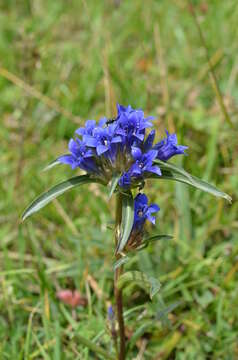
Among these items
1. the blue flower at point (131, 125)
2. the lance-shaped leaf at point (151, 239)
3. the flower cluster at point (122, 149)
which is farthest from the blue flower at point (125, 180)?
the lance-shaped leaf at point (151, 239)

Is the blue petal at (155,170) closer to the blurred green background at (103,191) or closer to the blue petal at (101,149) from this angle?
the blue petal at (101,149)

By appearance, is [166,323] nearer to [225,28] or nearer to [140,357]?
[140,357]

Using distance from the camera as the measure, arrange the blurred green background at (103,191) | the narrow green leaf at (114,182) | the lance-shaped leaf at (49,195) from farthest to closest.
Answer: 1. the blurred green background at (103,191)
2. the lance-shaped leaf at (49,195)
3. the narrow green leaf at (114,182)

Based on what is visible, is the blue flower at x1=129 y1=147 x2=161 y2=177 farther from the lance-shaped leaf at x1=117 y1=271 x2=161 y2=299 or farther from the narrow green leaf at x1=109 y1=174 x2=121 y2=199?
the lance-shaped leaf at x1=117 y1=271 x2=161 y2=299

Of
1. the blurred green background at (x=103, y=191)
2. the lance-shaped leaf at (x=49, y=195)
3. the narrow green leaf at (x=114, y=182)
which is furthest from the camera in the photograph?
the blurred green background at (x=103, y=191)

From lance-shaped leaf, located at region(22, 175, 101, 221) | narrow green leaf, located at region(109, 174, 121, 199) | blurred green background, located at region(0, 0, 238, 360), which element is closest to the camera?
narrow green leaf, located at region(109, 174, 121, 199)

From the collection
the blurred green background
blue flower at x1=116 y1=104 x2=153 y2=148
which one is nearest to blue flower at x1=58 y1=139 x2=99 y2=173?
blue flower at x1=116 y1=104 x2=153 y2=148
